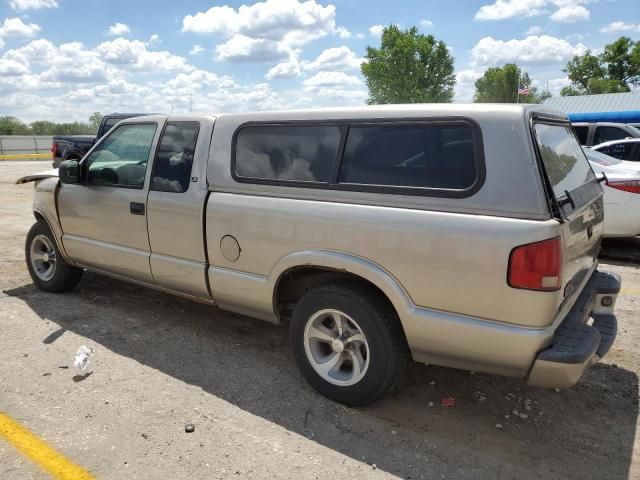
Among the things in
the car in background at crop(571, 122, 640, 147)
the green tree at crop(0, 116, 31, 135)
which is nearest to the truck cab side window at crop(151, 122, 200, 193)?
the car in background at crop(571, 122, 640, 147)

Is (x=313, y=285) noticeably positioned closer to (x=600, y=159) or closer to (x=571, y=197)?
(x=571, y=197)

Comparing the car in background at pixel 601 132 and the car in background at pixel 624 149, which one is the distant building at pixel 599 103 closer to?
the car in background at pixel 601 132

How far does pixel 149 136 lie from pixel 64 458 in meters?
2.52

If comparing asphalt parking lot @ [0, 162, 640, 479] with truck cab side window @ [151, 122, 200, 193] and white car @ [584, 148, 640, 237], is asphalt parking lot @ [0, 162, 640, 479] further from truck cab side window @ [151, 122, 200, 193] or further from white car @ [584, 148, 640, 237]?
white car @ [584, 148, 640, 237]

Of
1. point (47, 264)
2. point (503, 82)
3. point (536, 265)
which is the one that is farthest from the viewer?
point (503, 82)

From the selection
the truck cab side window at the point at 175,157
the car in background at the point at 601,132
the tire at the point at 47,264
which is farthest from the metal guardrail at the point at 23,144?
the truck cab side window at the point at 175,157

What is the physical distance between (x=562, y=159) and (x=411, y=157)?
1.05 metres

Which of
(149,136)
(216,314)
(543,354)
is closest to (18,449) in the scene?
(216,314)

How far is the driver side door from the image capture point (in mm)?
4195

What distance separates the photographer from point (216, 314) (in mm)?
4832

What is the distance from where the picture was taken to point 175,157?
3961mm

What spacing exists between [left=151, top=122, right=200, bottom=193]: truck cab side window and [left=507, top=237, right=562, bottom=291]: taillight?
2411mm

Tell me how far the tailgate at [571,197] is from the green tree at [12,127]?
76.8m

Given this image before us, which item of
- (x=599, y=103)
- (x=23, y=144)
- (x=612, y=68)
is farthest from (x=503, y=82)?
(x=23, y=144)
